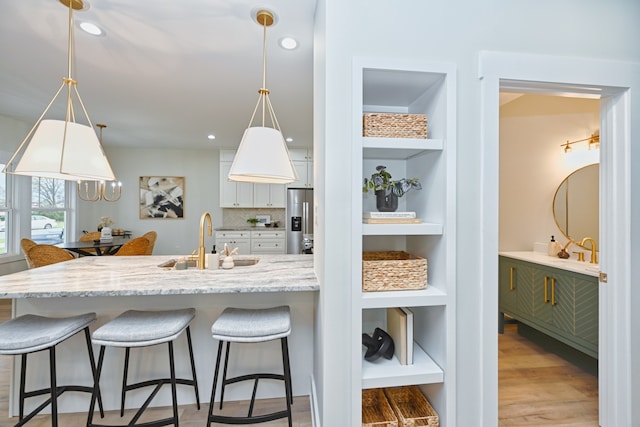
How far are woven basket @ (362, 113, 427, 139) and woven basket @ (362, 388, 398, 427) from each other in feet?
4.50

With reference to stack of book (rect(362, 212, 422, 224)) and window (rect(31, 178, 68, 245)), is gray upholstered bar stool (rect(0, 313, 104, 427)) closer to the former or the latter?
stack of book (rect(362, 212, 422, 224))

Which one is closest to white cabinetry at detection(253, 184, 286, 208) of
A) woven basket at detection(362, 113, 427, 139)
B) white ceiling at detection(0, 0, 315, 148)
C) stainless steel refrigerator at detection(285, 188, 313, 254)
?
stainless steel refrigerator at detection(285, 188, 313, 254)

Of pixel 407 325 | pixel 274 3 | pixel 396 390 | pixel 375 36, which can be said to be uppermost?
pixel 274 3

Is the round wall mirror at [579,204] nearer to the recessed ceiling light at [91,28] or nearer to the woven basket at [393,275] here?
the woven basket at [393,275]

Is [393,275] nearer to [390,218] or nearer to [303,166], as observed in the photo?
[390,218]

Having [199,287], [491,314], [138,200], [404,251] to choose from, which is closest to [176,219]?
[138,200]

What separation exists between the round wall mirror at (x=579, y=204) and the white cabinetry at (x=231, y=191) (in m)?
4.83

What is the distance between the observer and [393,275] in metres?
1.47

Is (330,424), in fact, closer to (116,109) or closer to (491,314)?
(491,314)

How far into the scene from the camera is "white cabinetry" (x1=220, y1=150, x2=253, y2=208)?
602cm

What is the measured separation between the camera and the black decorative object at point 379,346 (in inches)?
60.9

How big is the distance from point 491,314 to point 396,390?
68 centimetres

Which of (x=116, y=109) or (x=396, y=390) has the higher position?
(x=116, y=109)

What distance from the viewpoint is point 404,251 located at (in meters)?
1.83
